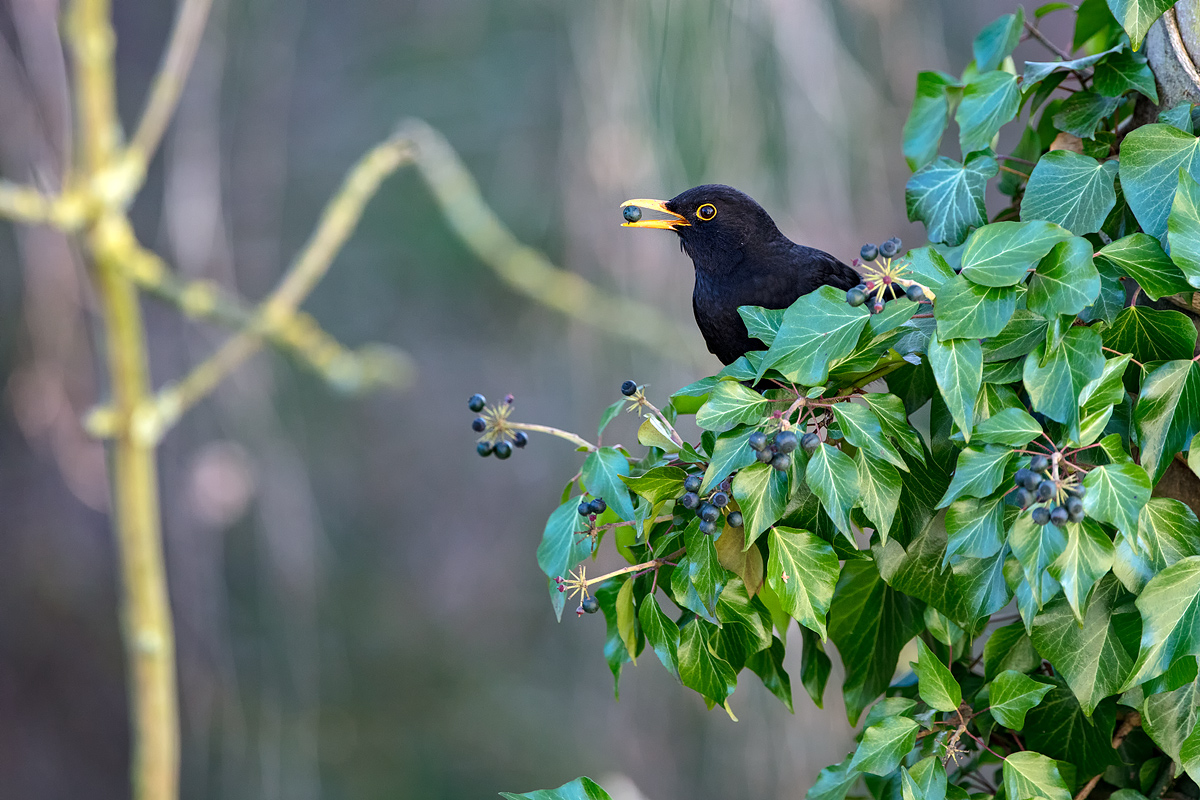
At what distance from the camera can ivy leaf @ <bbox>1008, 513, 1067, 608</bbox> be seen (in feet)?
2.95

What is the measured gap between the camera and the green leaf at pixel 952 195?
130 centimetres

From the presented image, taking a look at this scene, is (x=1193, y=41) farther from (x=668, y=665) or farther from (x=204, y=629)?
(x=204, y=629)

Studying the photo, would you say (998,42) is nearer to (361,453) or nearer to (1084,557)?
(1084,557)

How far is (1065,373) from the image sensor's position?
0.94 metres

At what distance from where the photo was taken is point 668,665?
111 centimetres

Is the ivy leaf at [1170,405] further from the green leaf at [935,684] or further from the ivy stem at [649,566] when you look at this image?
the ivy stem at [649,566]

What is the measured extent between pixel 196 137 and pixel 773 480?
7.52 feet

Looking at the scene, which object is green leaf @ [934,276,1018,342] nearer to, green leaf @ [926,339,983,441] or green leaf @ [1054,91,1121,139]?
green leaf @ [926,339,983,441]

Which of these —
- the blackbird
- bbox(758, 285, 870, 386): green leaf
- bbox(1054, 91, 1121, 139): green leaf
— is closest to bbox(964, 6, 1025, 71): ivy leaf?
bbox(1054, 91, 1121, 139): green leaf

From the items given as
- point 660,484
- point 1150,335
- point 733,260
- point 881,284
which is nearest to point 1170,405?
point 1150,335

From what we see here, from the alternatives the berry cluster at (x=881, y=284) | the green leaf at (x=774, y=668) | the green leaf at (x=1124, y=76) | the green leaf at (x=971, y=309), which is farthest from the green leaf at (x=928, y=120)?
the green leaf at (x=774, y=668)

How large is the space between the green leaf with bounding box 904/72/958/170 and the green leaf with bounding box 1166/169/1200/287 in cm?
59

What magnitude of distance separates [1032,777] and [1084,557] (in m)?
0.28

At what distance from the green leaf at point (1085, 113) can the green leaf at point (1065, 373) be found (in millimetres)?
464
